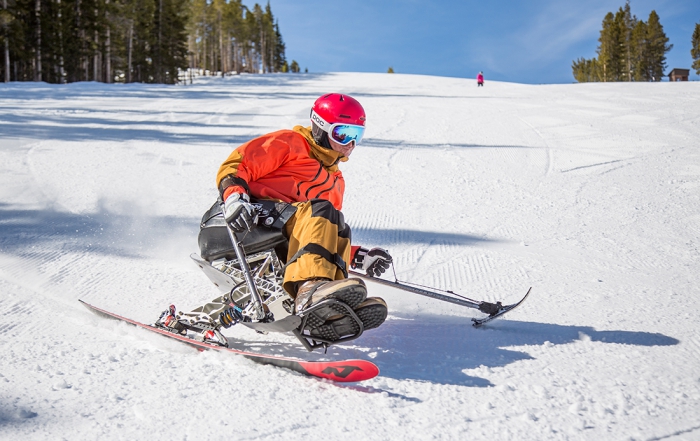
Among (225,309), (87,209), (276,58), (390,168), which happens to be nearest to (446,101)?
(390,168)

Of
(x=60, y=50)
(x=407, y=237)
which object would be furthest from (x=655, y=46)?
(x=407, y=237)

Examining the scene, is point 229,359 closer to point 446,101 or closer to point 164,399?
point 164,399

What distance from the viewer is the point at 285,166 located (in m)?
3.25

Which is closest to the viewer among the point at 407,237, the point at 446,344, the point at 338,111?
the point at 446,344

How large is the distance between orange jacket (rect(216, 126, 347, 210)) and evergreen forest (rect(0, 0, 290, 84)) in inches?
1240

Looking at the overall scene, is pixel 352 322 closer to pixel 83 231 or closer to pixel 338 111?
pixel 338 111

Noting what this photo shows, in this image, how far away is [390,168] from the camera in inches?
328

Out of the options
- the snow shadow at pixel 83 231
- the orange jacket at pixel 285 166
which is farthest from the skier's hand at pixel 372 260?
the snow shadow at pixel 83 231

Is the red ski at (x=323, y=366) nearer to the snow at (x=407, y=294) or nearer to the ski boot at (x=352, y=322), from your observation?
the snow at (x=407, y=294)

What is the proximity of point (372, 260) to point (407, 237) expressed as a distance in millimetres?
1957

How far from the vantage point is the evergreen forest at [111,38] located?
32094mm

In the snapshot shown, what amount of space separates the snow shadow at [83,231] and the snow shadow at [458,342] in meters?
2.60

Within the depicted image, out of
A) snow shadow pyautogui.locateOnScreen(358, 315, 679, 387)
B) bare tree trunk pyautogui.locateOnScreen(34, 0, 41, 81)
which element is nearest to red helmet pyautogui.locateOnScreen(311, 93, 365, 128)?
snow shadow pyautogui.locateOnScreen(358, 315, 679, 387)

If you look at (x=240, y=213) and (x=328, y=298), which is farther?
(x=240, y=213)
